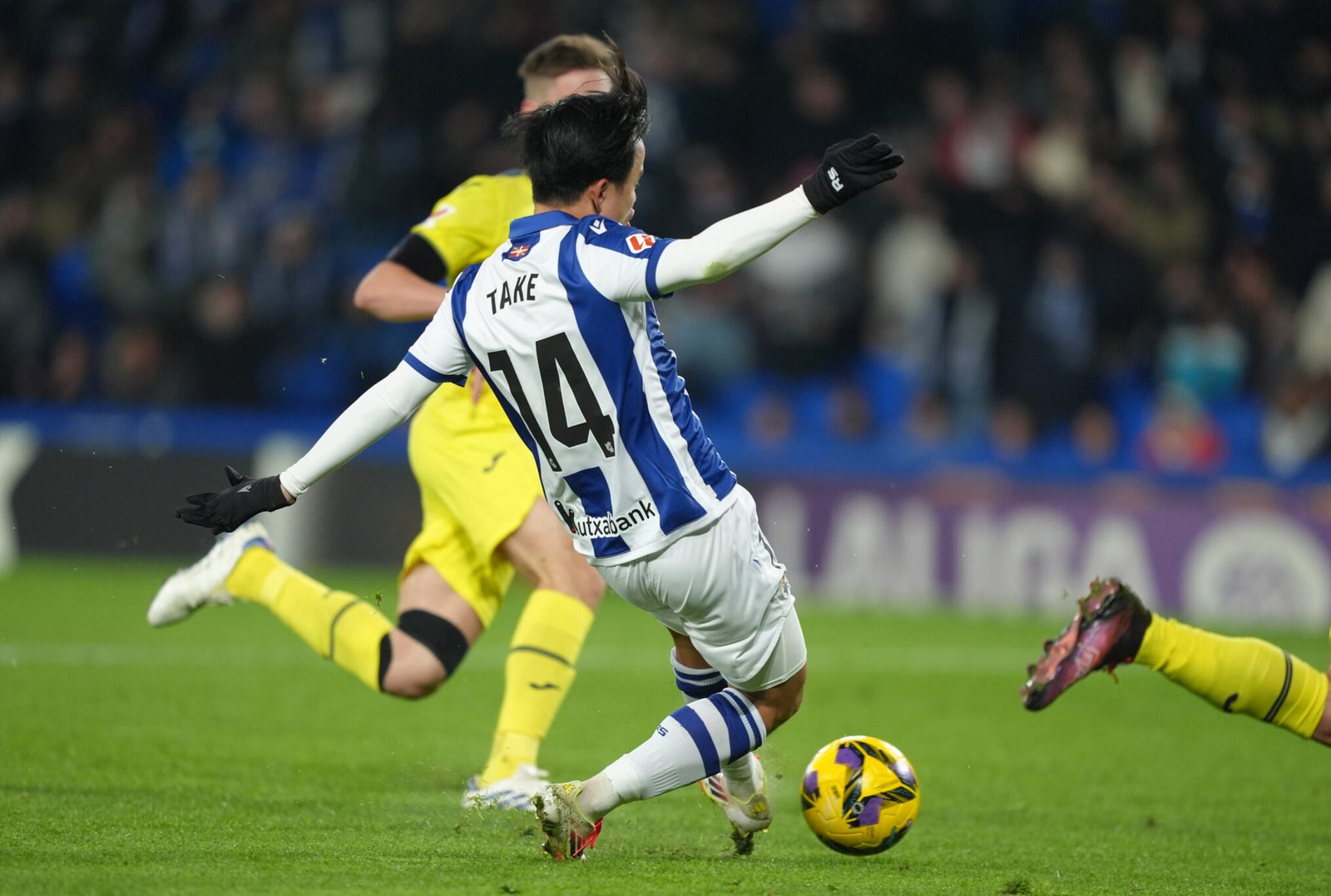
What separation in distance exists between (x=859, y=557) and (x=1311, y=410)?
3378 mm

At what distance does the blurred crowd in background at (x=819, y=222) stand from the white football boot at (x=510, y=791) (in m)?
6.92

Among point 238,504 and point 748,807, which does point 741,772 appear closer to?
point 748,807

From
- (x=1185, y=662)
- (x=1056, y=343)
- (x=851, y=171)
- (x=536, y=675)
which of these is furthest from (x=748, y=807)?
(x=1056, y=343)

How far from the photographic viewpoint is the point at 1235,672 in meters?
4.53

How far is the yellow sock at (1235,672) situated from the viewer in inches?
178

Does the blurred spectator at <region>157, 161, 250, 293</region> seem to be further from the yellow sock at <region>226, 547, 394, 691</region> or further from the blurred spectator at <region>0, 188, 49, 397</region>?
the yellow sock at <region>226, 547, 394, 691</region>

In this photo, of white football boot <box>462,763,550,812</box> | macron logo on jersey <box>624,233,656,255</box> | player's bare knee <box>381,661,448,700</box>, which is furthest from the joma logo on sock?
player's bare knee <box>381,661,448,700</box>

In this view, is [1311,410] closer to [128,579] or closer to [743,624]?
[128,579]

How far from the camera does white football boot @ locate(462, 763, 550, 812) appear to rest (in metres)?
4.88

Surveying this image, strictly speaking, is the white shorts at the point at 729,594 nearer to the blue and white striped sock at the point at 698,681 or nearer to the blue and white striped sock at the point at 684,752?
the blue and white striped sock at the point at 684,752

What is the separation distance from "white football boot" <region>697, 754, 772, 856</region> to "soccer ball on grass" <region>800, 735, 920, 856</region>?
0.38 ft

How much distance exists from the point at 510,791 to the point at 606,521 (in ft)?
4.35

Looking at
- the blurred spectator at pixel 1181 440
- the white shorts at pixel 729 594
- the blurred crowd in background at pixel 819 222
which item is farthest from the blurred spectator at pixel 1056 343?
the white shorts at pixel 729 594

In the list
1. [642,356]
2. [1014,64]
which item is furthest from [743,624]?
[1014,64]
